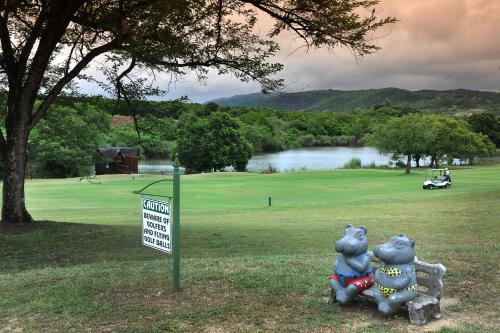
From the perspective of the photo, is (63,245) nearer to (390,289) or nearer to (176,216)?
(176,216)

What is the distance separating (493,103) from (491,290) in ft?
428

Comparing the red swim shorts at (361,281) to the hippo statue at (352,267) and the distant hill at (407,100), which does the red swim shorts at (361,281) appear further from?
the distant hill at (407,100)

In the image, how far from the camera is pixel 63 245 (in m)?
12.2

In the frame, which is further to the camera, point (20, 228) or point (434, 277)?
point (20, 228)

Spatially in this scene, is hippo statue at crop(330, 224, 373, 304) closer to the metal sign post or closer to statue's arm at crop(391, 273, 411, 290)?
statue's arm at crop(391, 273, 411, 290)

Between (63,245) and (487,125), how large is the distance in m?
88.4

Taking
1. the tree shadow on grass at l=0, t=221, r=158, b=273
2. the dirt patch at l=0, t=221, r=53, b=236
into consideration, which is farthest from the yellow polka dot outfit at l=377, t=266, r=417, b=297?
the dirt patch at l=0, t=221, r=53, b=236

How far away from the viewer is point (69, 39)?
16453 mm

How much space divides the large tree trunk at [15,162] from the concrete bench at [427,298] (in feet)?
35.8

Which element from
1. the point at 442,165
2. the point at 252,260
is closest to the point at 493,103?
the point at 442,165

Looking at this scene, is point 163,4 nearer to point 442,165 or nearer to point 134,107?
point 134,107

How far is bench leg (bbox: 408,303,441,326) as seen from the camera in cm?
528

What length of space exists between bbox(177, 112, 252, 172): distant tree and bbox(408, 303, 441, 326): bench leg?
59.1 meters

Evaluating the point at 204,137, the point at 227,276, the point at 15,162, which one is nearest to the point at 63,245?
the point at 15,162
